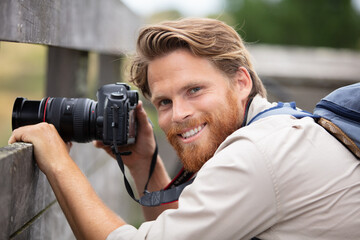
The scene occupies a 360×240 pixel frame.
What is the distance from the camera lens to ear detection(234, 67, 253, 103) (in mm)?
2363

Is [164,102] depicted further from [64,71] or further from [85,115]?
[64,71]

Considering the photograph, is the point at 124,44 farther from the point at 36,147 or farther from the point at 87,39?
the point at 36,147

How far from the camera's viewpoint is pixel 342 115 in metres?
1.81

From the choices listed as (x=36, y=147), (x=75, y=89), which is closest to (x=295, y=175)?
(x=36, y=147)

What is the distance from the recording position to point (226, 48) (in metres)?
2.40

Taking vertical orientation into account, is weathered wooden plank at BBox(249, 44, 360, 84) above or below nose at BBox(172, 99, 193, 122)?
below

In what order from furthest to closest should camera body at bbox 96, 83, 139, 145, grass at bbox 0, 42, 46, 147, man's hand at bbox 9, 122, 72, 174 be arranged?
grass at bbox 0, 42, 46, 147 → camera body at bbox 96, 83, 139, 145 → man's hand at bbox 9, 122, 72, 174

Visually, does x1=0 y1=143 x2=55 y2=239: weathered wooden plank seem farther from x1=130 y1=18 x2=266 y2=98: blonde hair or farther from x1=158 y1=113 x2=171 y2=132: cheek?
x1=130 y1=18 x2=266 y2=98: blonde hair

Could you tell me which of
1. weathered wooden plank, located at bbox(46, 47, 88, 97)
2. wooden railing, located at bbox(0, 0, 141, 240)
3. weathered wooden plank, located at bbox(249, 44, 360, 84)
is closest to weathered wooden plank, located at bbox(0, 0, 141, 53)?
wooden railing, located at bbox(0, 0, 141, 240)

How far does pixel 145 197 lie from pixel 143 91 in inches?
27.6

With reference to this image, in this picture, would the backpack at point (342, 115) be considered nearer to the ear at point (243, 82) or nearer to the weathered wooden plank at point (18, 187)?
the ear at point (243, 82)

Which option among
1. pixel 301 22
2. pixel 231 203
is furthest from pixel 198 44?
pixel 301 22

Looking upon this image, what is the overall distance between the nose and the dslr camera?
21cm

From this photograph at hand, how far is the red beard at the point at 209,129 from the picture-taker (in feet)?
7.15
